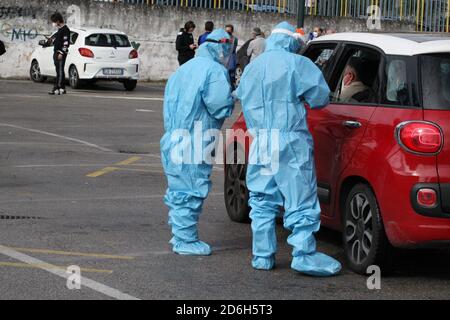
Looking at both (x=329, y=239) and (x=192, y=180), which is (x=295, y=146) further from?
(x=329, y=239)

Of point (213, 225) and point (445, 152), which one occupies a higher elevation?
point (445, 152)

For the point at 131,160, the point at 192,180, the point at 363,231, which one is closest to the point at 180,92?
the point at 192,180

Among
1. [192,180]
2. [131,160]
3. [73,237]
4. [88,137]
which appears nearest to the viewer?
[192,180]

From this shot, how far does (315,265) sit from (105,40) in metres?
19.5

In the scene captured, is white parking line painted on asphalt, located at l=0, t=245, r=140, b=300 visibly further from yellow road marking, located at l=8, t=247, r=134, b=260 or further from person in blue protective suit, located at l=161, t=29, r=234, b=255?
person in blue protective suit, located at l=161, t=29, r=234, b=255

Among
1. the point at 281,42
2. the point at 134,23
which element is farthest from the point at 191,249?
the point at 134,23

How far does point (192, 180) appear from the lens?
8484 millimetres

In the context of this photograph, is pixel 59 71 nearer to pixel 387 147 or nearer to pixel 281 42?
pixel 281 42

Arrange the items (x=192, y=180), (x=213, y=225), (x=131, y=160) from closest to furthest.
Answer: (x=192, y=180) → (x=213, y=225) → (x=131, y=160)

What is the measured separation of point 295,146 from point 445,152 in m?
1.03

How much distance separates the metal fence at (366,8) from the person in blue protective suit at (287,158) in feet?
78.2

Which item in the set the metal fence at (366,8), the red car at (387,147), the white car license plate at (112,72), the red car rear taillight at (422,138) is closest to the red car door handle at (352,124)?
the red car at (387,147)

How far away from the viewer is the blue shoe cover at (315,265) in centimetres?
782

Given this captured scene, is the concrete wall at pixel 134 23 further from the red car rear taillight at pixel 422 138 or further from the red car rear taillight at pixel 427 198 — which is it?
the red car rear taillight at pixel 427 198
